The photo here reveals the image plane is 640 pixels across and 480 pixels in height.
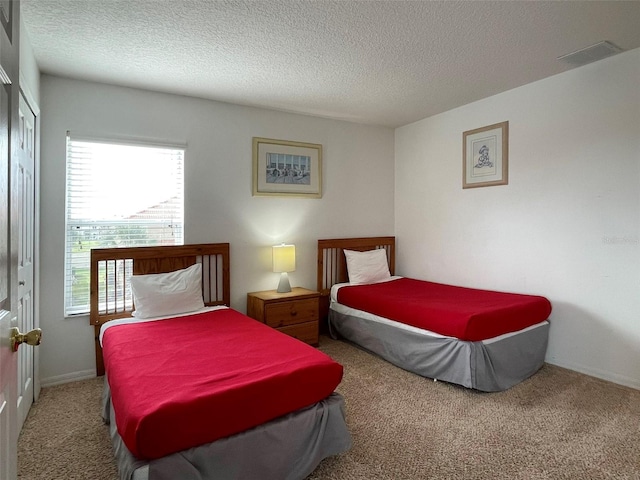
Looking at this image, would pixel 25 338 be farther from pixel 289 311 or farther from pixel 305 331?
pixel 305 331

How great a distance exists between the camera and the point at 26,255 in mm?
2594

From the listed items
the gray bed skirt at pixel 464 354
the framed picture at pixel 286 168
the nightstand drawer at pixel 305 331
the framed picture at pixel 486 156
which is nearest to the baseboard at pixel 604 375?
the gray bed skirt at pixel 464 354

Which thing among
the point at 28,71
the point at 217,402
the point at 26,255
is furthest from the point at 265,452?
the point at 28,71

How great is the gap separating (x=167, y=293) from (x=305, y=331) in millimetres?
1375

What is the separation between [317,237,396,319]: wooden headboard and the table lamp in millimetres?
470

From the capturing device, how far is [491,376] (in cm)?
280

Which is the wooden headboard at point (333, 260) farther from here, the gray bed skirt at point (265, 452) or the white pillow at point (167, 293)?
the gray bed skirt at point (265, 452)

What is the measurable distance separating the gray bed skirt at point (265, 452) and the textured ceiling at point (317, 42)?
7.45 feet

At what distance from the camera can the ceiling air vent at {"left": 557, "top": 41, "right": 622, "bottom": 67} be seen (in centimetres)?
269

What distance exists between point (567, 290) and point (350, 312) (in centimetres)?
195

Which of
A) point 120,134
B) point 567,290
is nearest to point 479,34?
point 567,290

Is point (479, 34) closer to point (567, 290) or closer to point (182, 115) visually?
point (567, 290)

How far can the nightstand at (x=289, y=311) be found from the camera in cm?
356

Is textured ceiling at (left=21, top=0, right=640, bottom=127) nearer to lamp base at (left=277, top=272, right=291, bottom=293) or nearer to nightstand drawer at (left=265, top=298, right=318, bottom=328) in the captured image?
lamp base at (left=277, top=272, right=291, bottom=293)
